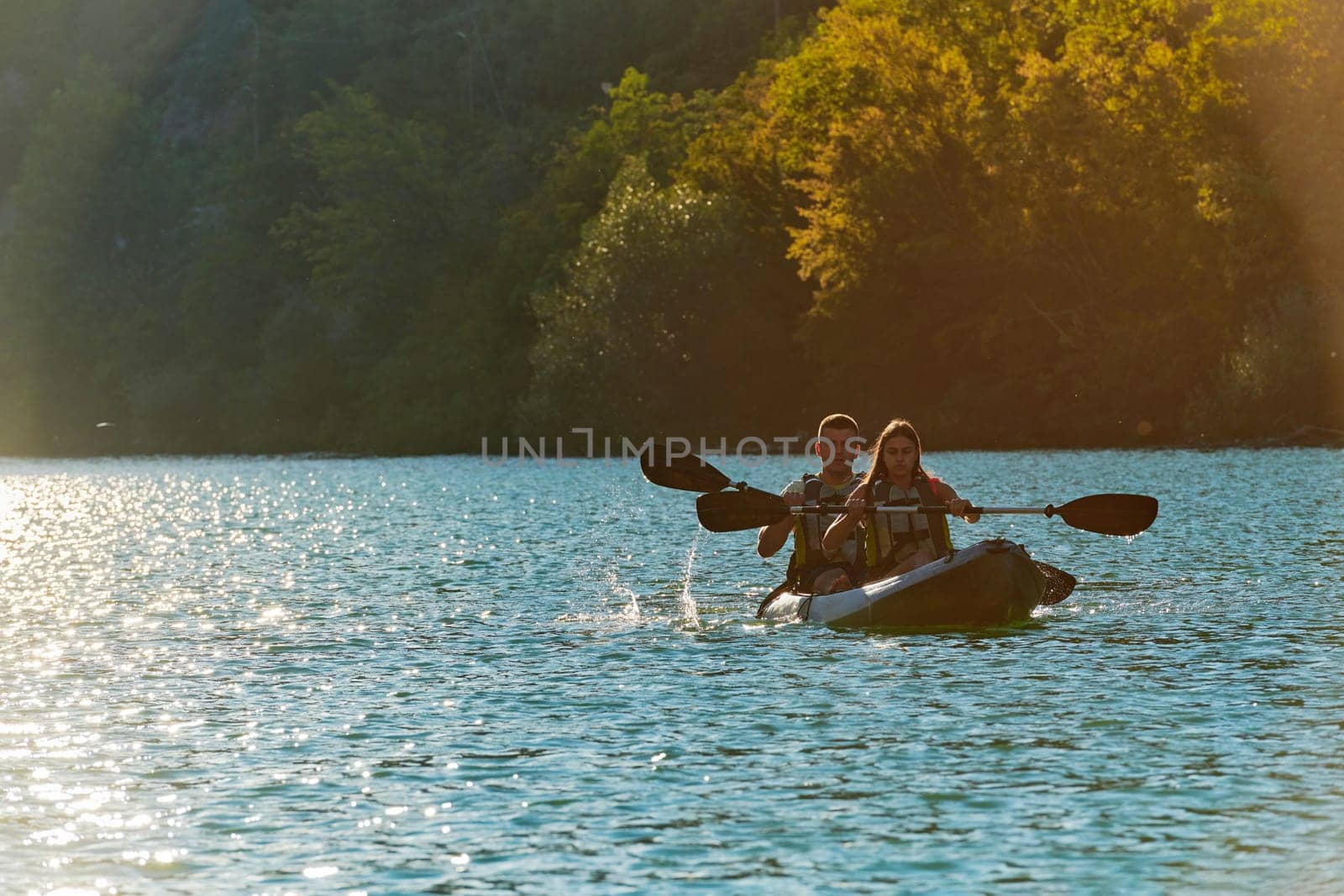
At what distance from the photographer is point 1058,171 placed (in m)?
56.1

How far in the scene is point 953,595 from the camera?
14906 millimetres

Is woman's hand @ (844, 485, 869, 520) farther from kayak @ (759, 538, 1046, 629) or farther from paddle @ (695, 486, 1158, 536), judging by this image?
paddle @ (695, 486, 1158, 536)

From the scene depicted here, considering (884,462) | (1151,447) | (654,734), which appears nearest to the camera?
(654,734)

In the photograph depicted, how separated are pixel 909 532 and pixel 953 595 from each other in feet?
2.77

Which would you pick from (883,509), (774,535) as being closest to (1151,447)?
(774,535)

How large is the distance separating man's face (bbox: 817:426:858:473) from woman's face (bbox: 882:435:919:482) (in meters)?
0.38

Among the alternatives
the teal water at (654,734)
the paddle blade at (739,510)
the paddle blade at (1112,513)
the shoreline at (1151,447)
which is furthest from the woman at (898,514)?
the shoreline at (1151,447)

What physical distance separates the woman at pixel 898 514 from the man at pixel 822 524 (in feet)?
0.66

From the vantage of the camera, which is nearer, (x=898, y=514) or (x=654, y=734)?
(x=654, y=734)

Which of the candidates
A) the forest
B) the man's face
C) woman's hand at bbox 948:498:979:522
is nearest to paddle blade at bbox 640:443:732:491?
the man's face

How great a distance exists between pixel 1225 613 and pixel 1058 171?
41570 millimetres

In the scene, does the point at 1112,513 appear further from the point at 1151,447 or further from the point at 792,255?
the point at 792,255

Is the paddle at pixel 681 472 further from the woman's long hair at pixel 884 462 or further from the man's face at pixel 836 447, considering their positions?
the woman's long hair at pixel 884 462

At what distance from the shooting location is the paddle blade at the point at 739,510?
51.7ft
